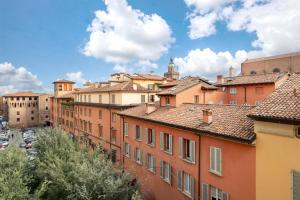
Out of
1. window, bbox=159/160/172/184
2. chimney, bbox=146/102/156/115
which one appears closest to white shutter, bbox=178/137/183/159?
window, bbox=159/160/172/184

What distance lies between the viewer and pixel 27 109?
292ft

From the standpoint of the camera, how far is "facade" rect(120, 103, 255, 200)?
13.1 meters

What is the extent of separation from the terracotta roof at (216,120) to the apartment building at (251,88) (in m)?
15.7

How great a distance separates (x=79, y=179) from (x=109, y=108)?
21.8 metres

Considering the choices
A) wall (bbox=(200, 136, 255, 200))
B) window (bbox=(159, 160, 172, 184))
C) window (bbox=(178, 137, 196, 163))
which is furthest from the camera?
window (bbox=(159, 160, 172, 184))

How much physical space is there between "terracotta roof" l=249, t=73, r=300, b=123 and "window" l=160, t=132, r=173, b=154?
9.01 m

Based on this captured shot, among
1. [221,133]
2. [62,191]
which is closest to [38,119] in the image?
[62,191]

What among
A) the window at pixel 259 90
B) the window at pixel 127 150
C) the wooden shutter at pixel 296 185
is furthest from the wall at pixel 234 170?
the window at pixel 259 90

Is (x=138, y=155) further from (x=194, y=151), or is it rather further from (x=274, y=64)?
(x=274, y=64)

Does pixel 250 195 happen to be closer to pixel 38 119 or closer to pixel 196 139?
pixel 196 139

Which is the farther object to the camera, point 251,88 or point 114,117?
point 251,88

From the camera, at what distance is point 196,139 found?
16.6 meters

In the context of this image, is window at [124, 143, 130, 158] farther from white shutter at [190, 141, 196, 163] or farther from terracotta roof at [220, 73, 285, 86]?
terracotta roof at [220, 73, 285, 86]

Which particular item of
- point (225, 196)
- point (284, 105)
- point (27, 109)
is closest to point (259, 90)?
point (225, 196)
